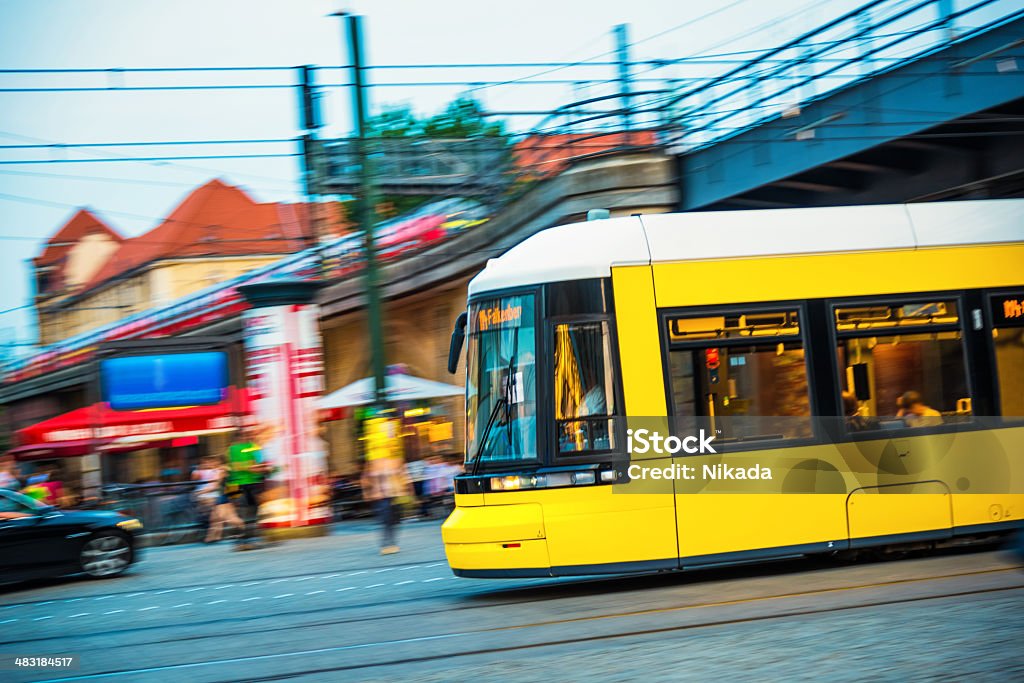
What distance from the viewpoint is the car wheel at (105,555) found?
15.3 m

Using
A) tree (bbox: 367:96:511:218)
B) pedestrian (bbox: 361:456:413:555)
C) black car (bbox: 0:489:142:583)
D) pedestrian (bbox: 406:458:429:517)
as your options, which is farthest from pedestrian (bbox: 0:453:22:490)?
tree (bbox: 367:96:511:218)

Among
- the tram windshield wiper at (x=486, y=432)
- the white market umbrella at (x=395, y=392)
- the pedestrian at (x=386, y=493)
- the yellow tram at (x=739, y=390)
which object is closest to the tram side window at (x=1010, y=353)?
the yellow tram at (x=739, y=390)

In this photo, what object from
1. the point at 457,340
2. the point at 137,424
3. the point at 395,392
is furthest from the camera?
the point at 137,424

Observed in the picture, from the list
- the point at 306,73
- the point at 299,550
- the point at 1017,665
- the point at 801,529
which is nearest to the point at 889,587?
the point at 801,529

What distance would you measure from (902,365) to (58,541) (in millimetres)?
11250

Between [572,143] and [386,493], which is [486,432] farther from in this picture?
[572,143]

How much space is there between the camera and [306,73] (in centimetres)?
1747

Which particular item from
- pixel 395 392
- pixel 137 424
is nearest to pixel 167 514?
Answer: pixel 137 424

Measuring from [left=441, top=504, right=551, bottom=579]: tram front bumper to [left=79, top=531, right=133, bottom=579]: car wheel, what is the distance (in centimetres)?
810

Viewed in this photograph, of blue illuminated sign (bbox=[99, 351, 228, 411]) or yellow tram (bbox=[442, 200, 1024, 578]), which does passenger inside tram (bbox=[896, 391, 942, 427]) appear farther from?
blue illuminated sign (bbox=[99, 351, 228, 411])

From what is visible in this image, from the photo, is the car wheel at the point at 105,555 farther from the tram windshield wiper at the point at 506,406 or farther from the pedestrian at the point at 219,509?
the tram windshield wiper at the point at 506,406

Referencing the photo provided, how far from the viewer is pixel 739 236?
958 centimetres

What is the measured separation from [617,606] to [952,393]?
3.52 metres

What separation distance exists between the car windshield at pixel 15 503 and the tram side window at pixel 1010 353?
39.8 ft
